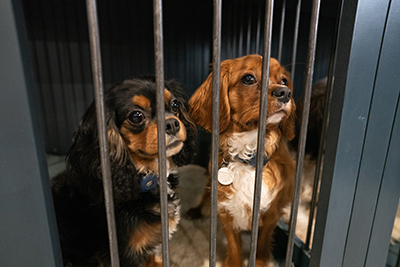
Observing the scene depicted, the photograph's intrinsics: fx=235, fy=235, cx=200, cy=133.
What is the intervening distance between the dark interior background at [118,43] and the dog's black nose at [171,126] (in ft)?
2.99

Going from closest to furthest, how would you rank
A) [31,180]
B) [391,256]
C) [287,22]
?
[31,180], [391,256], [287,22]

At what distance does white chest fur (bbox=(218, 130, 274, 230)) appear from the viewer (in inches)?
31.7

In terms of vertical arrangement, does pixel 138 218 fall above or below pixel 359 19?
below

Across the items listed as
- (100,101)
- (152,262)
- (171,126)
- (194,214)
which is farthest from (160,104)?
(194,214)

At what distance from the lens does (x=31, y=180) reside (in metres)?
0.48

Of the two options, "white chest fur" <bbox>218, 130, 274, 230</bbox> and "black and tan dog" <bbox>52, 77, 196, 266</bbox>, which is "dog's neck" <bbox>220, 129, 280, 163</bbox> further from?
"black and tan dog" <bbox>52, 77, 196, 266</bbox>

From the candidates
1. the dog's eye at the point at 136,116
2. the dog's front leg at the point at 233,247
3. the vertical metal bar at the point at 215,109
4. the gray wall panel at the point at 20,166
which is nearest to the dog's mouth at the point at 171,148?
the dog's eye at the point at 136,116

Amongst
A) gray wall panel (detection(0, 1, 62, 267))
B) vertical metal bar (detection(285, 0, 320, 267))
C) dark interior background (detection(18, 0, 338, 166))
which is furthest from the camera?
dark interior background (detection(18, 0, 338, 166))

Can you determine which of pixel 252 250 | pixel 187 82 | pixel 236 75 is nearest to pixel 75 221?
pixel 252 250

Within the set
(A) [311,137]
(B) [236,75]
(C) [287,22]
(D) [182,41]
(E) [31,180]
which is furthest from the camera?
(D) [182,41]

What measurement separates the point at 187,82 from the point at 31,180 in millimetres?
1543

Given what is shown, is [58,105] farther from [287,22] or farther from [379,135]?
[379,135]

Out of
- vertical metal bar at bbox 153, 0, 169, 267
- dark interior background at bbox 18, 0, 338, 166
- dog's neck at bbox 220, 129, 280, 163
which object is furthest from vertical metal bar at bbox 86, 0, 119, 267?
dark interior background at bbox 18, 0, 338, 166

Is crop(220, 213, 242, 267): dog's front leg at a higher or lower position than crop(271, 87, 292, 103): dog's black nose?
lower
